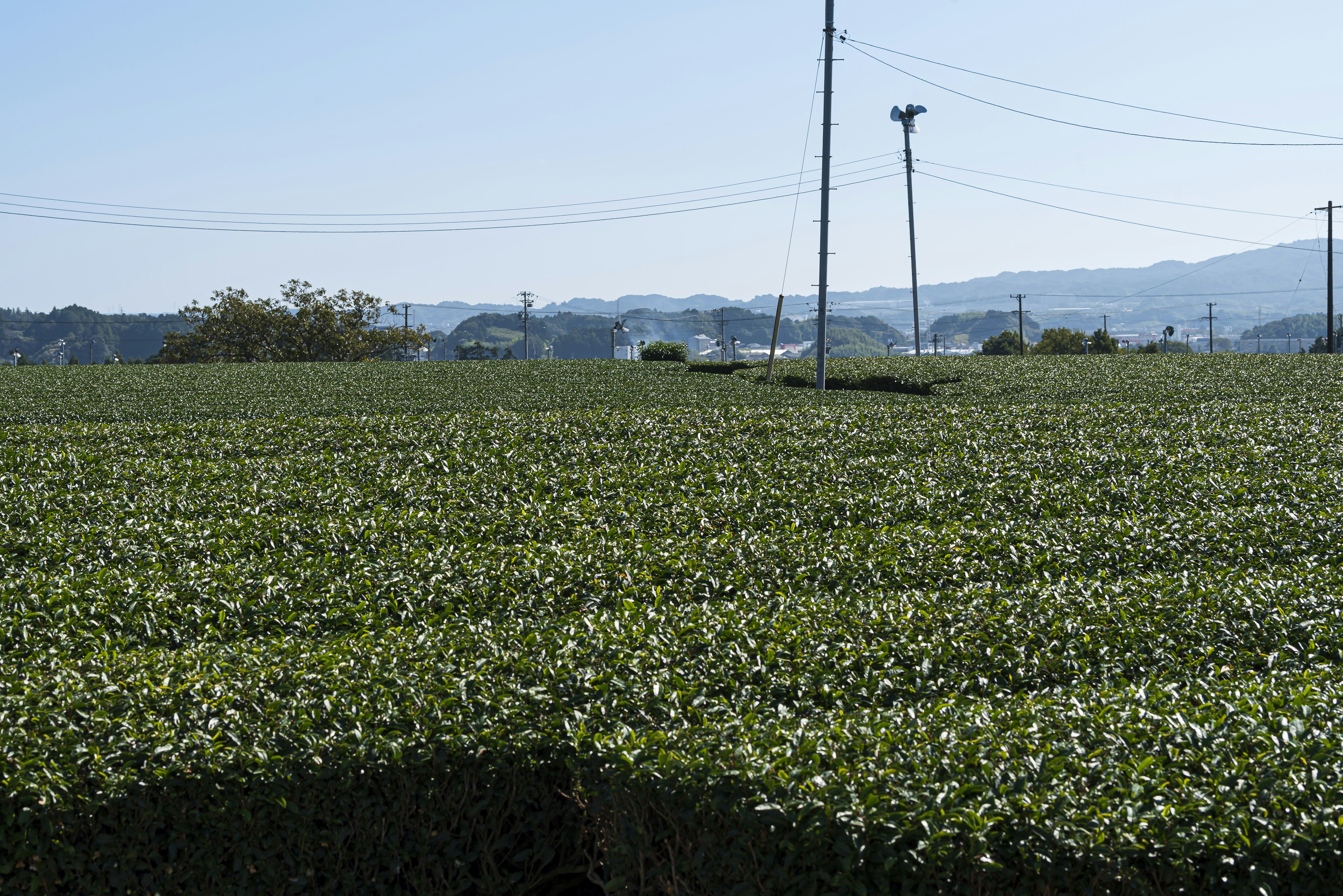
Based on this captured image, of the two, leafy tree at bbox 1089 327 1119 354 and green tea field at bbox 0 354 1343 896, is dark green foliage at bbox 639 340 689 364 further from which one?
leafy tree at bbox 1089 327 1119 354

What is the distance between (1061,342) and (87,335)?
168 m

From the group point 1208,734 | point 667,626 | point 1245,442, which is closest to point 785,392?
point 1245,442

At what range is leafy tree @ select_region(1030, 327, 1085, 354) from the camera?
86.2m

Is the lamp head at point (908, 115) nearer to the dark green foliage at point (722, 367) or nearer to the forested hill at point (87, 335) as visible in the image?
the dark green foliage at point (722, 367)

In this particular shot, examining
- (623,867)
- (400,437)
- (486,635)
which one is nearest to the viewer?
(623,867)

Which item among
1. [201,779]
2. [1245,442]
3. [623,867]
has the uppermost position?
[1245,442]

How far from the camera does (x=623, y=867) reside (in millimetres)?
4602

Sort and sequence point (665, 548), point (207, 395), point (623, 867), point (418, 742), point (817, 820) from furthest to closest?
point (207, 395), point (665, 548), point (418, 742), point (623, 867), point (817, 820)

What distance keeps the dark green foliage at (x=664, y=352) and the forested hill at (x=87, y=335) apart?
135578mm

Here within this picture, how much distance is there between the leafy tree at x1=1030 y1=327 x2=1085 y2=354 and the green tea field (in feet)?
255

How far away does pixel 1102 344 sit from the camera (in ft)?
267

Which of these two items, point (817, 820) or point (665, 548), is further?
point (665, 548)

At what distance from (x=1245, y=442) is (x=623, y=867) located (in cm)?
1378

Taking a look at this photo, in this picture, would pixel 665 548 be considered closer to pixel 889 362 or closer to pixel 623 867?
pixel 623 867
